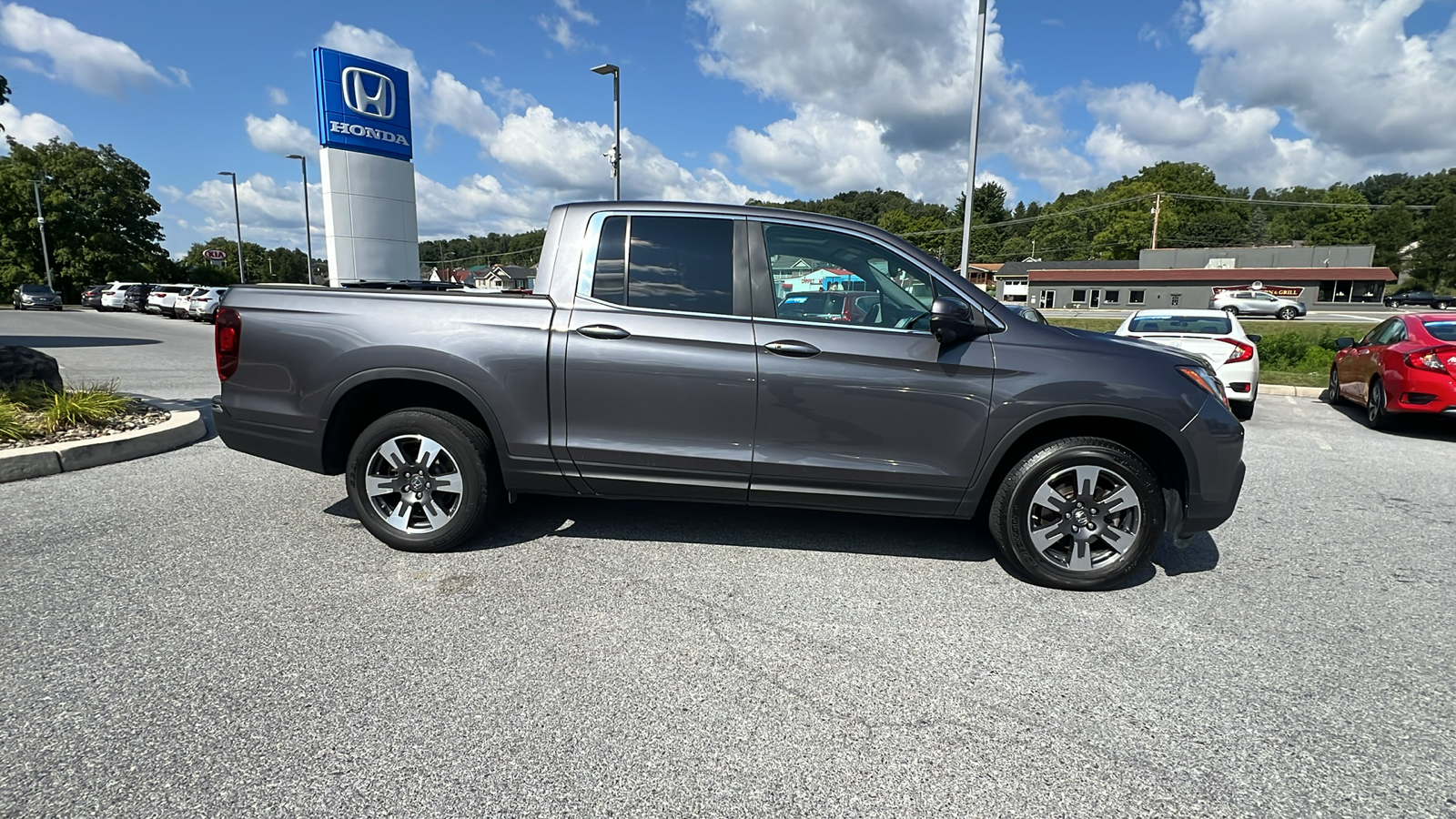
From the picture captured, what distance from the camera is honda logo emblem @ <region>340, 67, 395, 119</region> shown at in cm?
1603

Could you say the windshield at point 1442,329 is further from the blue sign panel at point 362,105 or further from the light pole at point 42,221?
the light pole at point 42,221

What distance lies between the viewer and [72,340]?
58.3ft

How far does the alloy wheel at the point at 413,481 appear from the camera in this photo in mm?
3939

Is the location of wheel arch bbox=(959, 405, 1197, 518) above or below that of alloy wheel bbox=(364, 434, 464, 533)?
above

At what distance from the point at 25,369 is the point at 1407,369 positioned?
1421 cm

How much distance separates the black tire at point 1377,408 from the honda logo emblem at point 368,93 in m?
19.1

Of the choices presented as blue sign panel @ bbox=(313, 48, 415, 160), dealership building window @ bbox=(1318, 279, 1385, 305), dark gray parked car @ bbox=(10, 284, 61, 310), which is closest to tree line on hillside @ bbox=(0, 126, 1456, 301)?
blue sign panel @ bbox=(313, 48, 415, 160)

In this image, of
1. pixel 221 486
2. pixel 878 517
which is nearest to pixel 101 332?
pixel 221 486

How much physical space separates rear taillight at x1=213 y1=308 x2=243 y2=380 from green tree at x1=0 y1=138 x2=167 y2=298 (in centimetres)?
6302

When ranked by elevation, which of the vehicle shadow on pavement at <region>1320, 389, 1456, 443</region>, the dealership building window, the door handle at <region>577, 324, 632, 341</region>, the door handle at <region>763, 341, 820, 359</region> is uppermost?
the dealership building window

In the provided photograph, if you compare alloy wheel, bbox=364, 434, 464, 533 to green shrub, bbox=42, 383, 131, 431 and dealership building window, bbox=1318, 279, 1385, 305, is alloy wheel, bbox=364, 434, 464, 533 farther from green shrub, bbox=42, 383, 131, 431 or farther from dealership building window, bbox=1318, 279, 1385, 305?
dealership building window, bbox=1318, 279, 1385, 305

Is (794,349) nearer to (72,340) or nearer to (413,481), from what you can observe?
(413,481)

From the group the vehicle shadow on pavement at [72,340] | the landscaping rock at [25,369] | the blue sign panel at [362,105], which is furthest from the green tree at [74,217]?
the landscaping rock at [25,369]

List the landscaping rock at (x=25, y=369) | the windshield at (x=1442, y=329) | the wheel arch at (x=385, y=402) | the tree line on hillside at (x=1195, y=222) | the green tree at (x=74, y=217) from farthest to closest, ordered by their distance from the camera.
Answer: the tree line on hillside at (x=1195, y=222) → the green tree at (x=74, y=217) → the windshield at (x=1442, y=329) → the landscaping rock at (x=25, y=369) → the wheel arch at (x=385, y=402)
